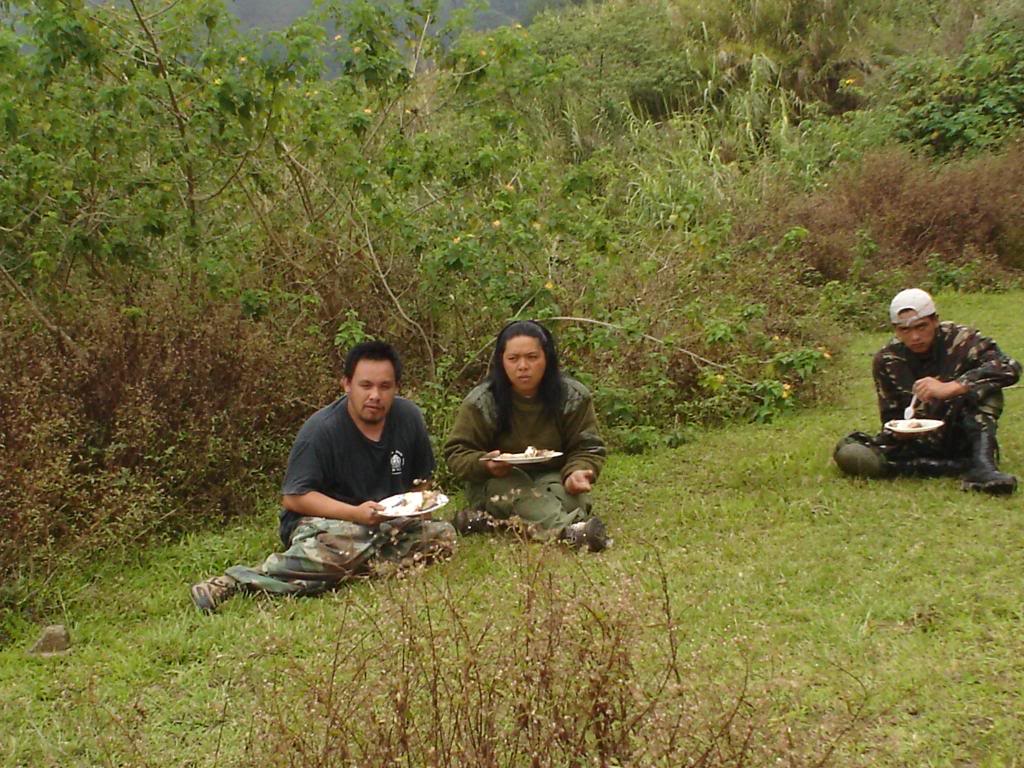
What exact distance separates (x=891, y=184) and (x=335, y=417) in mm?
9443

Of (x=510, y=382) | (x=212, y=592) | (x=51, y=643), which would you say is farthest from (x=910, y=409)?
(x=51, y=643)

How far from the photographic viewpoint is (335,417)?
16.0 ft

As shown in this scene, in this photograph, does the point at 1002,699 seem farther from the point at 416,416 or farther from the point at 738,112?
the point at 738,112

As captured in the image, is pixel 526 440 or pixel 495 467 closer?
pixel 495 467

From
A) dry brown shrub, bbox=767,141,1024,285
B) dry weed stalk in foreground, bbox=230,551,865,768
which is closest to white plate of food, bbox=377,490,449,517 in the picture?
dry weed stalk in foreground, bbox=230,551,865,768

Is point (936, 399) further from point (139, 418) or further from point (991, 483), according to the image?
point (139, 418)

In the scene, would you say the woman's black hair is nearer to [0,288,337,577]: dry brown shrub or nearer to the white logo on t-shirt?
the white logo on t-shirt

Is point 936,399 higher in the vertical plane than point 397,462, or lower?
higher

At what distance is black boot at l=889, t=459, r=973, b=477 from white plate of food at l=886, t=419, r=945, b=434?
10.3 inches

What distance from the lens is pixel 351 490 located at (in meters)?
4.91

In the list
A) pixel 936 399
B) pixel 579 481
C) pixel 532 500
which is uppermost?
pixel 936 399

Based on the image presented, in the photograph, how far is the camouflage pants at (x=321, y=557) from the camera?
4637 mm

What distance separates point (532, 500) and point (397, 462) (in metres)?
0.71

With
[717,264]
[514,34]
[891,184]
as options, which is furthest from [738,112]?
[514,34]
